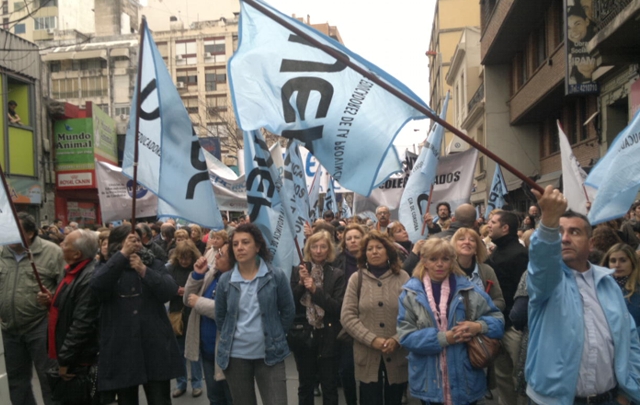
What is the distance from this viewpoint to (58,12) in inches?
2280

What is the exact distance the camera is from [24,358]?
18.1 ft

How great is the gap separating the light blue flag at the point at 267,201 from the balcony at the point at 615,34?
22.4 feet

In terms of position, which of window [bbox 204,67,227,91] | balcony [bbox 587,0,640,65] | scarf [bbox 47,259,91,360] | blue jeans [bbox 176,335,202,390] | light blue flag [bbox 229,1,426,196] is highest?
window [bbox 204,67,227,91]

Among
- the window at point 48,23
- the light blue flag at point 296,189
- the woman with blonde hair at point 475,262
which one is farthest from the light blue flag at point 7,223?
the window at point 48,23

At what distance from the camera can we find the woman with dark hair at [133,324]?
4445 millimetres

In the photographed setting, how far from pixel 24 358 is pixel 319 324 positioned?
276 centimetres

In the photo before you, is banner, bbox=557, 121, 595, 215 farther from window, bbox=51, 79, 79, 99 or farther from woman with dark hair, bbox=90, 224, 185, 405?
window, bbox=51, 79, 79, 99

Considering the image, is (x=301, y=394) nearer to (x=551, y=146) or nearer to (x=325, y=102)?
(x=325, y=102)

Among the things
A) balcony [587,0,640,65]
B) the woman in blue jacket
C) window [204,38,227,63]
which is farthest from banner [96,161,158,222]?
window [204,38,227,63]

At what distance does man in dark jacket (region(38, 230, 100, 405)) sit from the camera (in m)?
4.56

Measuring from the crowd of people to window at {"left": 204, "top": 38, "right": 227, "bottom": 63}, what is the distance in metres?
68.8

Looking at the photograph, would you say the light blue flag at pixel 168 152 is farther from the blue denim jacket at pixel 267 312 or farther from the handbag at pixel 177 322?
the handbag at pixel 177 322

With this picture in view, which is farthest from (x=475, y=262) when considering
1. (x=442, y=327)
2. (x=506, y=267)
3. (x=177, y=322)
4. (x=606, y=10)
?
(x=606, y=10)

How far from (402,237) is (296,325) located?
2895 millimetres
